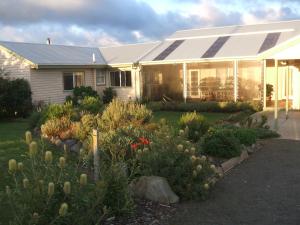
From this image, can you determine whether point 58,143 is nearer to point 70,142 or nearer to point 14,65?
point 70,142

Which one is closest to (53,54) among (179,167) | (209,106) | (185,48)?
(185,48)

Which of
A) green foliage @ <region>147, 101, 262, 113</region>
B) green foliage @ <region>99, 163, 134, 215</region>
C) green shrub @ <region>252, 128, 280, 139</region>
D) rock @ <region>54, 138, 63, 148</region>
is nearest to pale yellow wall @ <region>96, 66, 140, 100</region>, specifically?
→ green foliage @ <region>147, 101, 262, 113</region>

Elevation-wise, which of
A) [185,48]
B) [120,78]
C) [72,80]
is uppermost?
[185,48]

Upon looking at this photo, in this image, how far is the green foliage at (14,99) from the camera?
18420 millimetres

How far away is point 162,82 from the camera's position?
1001 inches

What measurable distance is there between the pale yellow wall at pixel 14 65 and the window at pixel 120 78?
695cm

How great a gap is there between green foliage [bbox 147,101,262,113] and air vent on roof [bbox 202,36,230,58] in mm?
3090

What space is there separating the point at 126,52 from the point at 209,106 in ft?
33.1

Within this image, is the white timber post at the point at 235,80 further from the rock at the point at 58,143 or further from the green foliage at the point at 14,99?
the rock at the point at 58,143

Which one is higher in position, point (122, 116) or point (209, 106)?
point (122, 116)

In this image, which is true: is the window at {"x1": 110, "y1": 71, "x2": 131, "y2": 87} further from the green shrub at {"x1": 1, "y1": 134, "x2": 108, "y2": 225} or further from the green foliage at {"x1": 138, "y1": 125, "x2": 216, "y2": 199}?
the green shrub at {"x1": 1, "y1": 134, "x2": 108, "y2": 225}

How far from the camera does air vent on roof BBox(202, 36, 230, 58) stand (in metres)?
22.9

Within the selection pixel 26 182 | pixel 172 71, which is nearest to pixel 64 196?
pixel 26 182

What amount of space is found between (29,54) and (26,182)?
1989 centimetres
